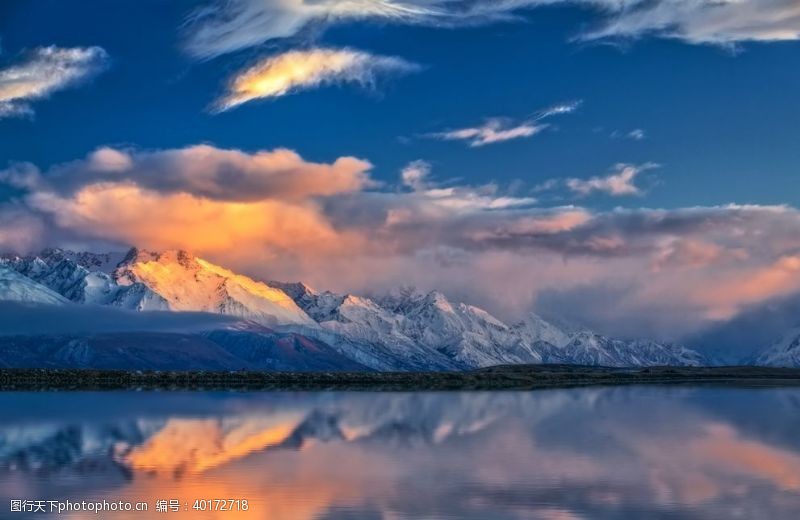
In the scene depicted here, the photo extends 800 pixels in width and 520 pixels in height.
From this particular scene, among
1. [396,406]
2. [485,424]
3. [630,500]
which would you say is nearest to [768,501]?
[630,500]

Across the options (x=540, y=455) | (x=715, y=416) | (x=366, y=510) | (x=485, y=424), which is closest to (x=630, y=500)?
(x=366, y=510)

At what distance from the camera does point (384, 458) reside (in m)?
53.1

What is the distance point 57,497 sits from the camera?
3728 cm

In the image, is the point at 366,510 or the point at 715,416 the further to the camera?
the point at 715,416

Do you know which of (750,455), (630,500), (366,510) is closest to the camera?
(366,510)

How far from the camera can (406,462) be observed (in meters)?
50.9

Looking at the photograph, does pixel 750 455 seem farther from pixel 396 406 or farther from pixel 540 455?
pixel 396 406

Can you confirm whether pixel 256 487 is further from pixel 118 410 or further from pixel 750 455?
pixel 118 410

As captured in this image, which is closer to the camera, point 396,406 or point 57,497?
point 57,497

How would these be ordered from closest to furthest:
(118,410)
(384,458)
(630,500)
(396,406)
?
(630,500), (384,458), (118,410), (396,406)

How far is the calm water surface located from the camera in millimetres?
37406

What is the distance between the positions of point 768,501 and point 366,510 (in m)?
18.1

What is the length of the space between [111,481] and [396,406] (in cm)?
6450

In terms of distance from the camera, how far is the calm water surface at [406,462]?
37406 mm
